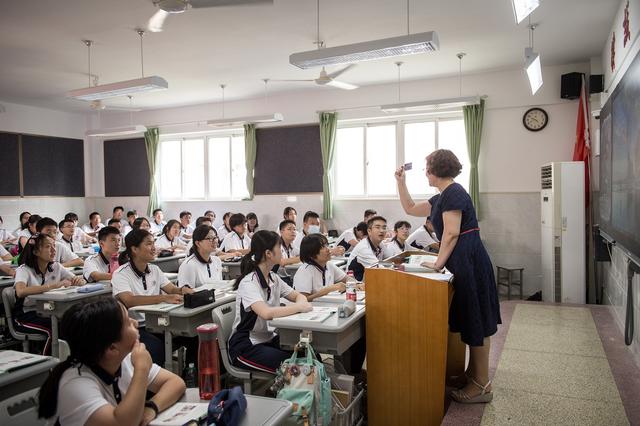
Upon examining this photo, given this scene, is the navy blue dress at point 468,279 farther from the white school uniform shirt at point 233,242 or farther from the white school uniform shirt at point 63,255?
the white school uniform shirt at point 63,255

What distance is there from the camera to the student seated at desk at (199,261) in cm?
392

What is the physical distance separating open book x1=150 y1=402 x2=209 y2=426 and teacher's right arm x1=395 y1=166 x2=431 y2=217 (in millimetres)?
1925

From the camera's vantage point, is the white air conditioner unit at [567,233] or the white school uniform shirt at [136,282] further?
the white air conditioner unit at [567,233]

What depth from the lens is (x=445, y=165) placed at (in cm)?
294

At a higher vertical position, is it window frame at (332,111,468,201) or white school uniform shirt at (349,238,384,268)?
window frame at (332,111,468,201)

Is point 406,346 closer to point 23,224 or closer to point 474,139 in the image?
point 474,139

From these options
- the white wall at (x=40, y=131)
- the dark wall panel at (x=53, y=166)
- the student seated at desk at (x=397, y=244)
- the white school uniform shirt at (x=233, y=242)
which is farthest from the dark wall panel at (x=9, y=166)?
the student seated at desk at (x=397, y=244)

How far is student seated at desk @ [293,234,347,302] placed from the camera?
3.55 meters

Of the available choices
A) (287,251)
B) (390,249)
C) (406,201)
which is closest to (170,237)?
(287,251)

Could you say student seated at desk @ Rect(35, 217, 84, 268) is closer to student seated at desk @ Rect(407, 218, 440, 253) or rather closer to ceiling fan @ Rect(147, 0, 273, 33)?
ceiling fan @ Rect(147, 0, 273, 33)

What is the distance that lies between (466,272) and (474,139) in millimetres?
5129

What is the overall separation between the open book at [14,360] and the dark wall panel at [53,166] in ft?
30.0

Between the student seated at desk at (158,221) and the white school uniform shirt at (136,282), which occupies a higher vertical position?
the student seated at desk at (158,221)

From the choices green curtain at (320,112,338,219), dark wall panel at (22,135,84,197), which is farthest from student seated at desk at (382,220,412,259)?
dark wall panel at (22,135,84,197)
